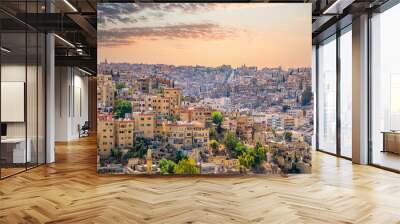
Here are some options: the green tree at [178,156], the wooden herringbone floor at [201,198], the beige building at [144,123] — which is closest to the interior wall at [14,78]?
the wooden herringbone floor at [201,198]

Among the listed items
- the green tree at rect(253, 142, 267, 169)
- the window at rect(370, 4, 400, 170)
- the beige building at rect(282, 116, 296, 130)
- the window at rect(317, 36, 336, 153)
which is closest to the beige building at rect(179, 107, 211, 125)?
the green tree at rect(253, 142, 267, 169)

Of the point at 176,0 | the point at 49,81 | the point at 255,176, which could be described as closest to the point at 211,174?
the point at 255,176

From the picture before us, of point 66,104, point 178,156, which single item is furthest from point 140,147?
point 66,104

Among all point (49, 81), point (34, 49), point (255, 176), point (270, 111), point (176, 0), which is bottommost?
point (255, 176)

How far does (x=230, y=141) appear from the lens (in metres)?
6.89

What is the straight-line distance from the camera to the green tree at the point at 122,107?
22.5 feet

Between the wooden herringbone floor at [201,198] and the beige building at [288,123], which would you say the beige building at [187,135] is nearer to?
the wooden herringbone floor at [201,198]

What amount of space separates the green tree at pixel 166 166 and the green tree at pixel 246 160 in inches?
47.9

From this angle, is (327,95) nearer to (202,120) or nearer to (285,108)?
(285,108)

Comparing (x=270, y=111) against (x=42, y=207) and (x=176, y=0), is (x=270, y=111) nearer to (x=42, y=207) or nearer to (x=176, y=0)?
(x=176, y=0)

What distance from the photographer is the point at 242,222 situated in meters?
3.91

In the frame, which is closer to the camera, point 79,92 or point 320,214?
point 320,214

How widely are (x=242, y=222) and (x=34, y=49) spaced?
18.9ft

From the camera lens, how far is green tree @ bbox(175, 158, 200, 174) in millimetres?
6852
